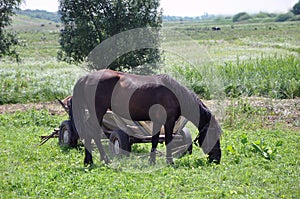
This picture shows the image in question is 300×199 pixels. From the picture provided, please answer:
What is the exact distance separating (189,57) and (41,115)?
536cm

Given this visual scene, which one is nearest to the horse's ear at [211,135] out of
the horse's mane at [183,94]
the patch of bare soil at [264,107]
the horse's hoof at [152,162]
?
the horse's mane at [183,94]

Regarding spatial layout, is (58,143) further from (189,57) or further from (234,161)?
(189,57)

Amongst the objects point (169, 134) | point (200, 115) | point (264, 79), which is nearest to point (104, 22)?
point (264, 79)

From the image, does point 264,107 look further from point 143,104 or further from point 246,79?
point 143,104

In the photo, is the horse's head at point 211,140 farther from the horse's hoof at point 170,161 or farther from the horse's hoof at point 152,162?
the horse's hoof at point 152,162

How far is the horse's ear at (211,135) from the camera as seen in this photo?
8.89 metres

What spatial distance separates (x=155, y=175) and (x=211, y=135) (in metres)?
1.74

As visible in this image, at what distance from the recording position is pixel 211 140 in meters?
8.91

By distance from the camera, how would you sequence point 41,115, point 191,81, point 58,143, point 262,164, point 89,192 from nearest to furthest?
point 89,192 < point 262,164 < point 58,143 < point 41,115 < point 191,81

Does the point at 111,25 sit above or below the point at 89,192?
above

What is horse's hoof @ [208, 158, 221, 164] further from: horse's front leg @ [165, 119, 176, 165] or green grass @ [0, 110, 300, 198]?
horse's front leg @ [165, 119, 176, 165]

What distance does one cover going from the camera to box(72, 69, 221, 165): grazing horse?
8.90 m

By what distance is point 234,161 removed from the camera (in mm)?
8750

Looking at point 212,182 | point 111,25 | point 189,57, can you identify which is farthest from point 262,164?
point 111,25
